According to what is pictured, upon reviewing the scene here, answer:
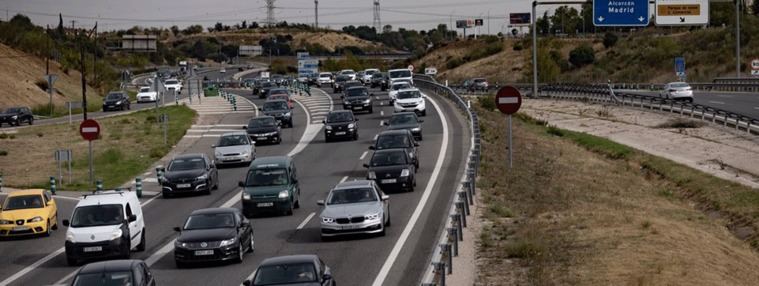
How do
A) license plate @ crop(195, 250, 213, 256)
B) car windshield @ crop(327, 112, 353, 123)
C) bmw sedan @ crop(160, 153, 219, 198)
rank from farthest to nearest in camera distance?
car windshield @ crop(327, 112, 353, 123) < bmw sedan @ crop(160, 153, 219, 198) < license plate @ crop(195, 250, 213, 256)

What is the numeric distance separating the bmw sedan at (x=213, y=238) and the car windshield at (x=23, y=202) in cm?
891

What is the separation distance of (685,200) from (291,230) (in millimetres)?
20122

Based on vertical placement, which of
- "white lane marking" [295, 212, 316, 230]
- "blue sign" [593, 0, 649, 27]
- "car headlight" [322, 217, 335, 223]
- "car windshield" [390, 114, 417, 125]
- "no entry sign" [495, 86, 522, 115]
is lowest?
"white lane marking" [295, 212, 316, 230]

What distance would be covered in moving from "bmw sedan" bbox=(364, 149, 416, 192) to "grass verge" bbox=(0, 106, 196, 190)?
586 inches

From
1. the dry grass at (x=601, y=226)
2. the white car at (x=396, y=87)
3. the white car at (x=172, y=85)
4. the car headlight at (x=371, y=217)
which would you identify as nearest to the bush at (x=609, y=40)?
the white car at (x=172, y=85)

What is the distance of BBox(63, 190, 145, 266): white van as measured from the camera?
28.0 m

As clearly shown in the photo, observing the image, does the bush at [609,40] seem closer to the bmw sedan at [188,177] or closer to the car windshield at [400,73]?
the car windshield at [400,73]

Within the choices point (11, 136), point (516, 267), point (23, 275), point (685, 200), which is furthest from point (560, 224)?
point (11, 136)

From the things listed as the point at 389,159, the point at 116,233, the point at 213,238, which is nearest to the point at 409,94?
the point at 389,159

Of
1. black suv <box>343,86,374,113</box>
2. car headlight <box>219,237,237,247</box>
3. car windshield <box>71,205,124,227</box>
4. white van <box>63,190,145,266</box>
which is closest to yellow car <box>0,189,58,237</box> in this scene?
white van <box>63,190,145,266</box>

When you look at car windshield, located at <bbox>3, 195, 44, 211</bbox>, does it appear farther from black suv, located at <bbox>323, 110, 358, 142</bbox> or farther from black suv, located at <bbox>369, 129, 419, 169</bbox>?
black suv, located at <bbox>323, 110, 358, 142</bbox>

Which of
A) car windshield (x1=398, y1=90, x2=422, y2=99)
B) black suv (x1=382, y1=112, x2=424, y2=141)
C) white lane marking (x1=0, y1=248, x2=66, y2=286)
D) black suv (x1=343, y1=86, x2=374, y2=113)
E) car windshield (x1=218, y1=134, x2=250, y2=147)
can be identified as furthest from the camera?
black suv (x1=343, y1=86, x2=374, y2=113)

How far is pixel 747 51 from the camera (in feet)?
410

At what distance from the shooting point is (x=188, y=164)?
137ft
